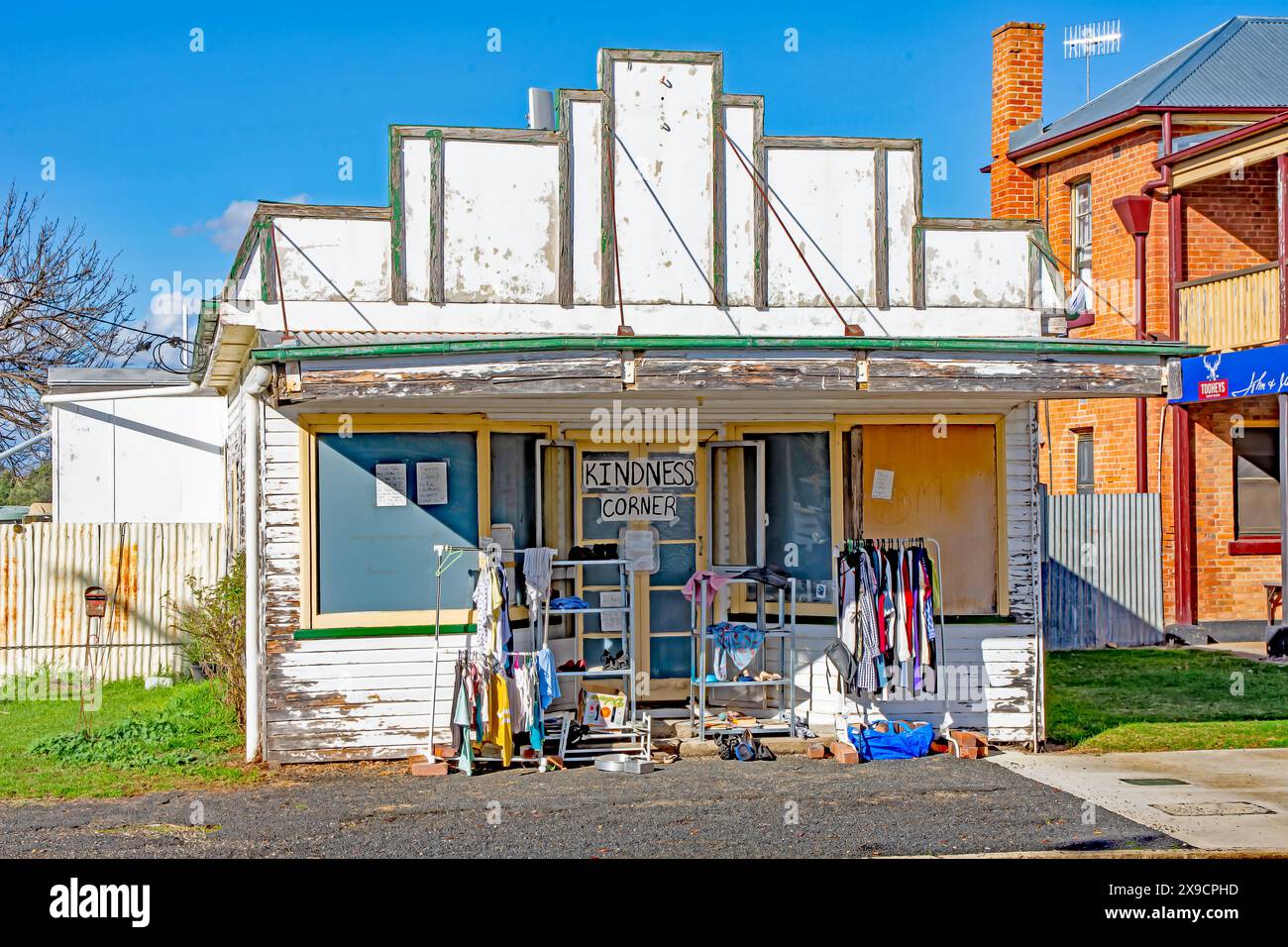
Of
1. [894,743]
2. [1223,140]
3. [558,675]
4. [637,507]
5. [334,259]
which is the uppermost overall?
[1223,140]

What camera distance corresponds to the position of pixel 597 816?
9203 mm

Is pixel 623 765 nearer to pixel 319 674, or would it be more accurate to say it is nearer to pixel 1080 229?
pixel 319 674

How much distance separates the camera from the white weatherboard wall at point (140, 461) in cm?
1834

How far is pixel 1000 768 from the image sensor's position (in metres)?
10.8

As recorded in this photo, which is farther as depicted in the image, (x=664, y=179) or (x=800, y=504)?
(x=664, y=179)

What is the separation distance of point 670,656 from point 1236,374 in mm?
10814

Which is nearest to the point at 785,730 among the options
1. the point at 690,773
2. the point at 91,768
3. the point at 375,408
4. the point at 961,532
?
the point at 690,773

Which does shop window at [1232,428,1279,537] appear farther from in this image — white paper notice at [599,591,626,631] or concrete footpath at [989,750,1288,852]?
white paper notice at [599,591,626,631]

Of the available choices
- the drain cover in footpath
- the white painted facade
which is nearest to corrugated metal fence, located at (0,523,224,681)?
the white painted facade

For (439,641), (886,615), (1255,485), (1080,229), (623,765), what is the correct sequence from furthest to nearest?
1. (1080,229)
2. (1255,485)
3. (886,615)
4. (439,641)
5. (623,765)

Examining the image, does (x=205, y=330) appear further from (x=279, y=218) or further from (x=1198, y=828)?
(x=1198, y=828)

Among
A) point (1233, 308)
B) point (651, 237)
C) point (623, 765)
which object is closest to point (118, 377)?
point (651, 237)

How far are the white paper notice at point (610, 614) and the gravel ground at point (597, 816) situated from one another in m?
1.63

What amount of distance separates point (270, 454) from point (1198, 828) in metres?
7.08
